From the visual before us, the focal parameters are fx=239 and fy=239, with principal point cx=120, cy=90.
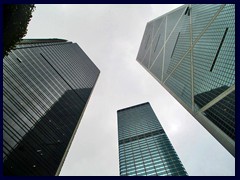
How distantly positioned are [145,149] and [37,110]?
80.7 m

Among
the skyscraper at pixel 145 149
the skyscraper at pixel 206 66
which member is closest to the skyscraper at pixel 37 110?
the skyscraper at pixel 206 66

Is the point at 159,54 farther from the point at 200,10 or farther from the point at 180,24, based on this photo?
the point at 200,10

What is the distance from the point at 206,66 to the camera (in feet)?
259

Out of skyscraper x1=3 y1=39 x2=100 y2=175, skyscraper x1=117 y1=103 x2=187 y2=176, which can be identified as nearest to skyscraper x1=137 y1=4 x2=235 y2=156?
skyscraper x1=117 y1=103 x2=187 y2=176

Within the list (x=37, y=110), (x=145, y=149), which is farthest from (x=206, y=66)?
(x=145, y=149)

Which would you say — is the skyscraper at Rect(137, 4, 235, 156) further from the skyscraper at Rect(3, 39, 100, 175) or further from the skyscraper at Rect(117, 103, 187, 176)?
the skyscraper at Rect(3, 39, 100, 175)

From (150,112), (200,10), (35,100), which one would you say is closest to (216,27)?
(200,10)

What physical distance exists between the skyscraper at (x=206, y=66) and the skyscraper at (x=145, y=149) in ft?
109

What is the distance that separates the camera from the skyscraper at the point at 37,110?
149 feet

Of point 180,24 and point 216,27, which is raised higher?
point 180,24

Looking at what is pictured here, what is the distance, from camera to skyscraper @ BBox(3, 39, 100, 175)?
149ft

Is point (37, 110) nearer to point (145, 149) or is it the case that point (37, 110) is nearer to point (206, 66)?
point (206, 66)

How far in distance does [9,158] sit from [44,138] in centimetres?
1335

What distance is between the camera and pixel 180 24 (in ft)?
378
